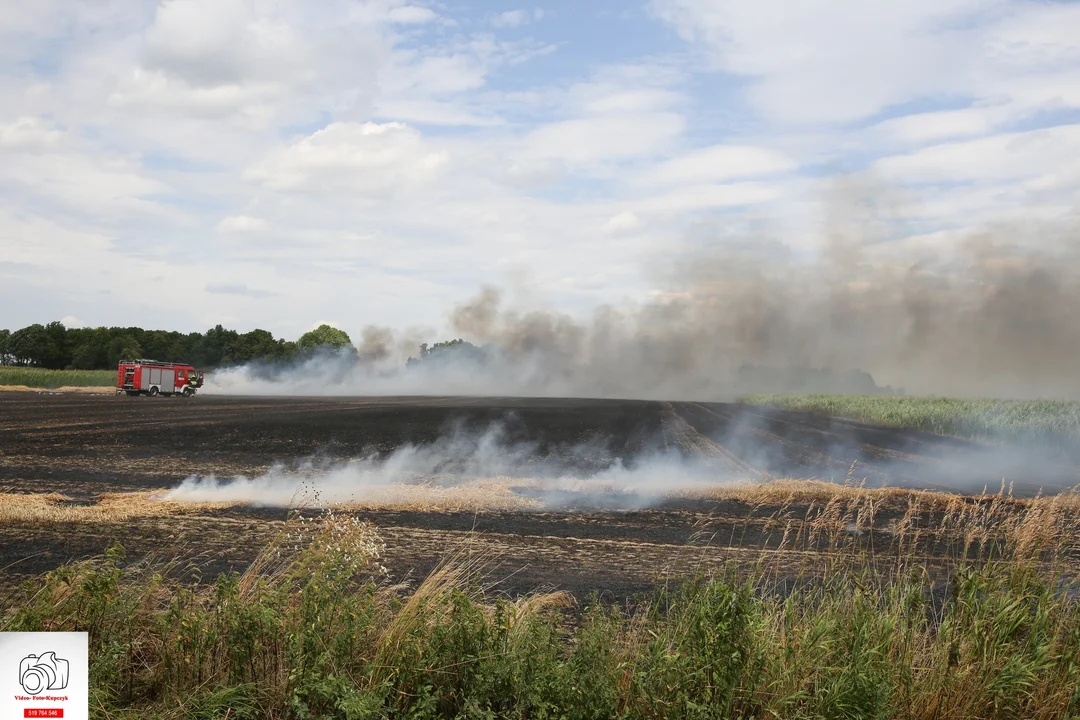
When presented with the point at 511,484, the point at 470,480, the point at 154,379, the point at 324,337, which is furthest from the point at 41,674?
the point at 324,337

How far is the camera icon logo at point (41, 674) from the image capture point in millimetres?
4434

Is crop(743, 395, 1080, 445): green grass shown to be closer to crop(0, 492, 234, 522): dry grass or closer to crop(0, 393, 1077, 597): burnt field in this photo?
crop(0, 393, 1077, 597): burnt field

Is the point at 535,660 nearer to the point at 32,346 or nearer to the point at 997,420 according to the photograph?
the point at 997,420

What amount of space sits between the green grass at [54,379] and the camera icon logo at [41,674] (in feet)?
276

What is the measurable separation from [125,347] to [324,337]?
44980mm

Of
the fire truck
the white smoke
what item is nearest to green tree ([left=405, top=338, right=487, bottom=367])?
the fire truck

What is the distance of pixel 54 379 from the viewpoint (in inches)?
3179

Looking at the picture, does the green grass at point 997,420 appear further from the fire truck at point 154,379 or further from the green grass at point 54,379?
the green grass at point 54,379

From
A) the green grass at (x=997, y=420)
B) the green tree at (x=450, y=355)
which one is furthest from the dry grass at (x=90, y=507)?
the green tree at (x=450, y=355)

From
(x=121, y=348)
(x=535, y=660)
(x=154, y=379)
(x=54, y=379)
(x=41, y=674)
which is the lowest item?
(x=535, y=660)

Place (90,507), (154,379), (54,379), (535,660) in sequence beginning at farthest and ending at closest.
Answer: (54,379), (154,379), (90,507), (535,660)

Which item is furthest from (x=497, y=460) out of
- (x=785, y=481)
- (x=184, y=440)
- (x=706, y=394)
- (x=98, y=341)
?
(x=98, y=341)

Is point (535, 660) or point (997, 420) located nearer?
point (535, 660)

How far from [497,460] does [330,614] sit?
20.4 metres
